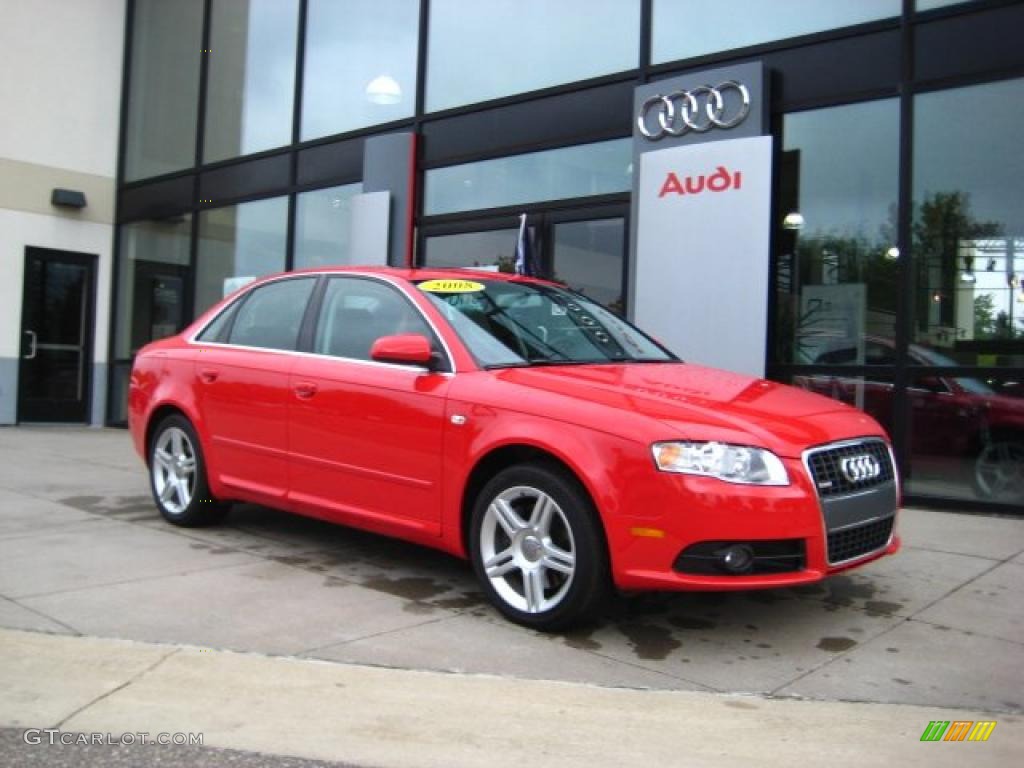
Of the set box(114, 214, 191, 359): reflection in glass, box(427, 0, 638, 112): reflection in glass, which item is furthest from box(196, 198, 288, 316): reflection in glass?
box(427, 0, 638, 112): reflection in glass

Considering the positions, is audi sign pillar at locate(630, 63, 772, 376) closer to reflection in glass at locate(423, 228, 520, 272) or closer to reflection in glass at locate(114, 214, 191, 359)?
reflection in glass at locate(423, 228, 520, 272)

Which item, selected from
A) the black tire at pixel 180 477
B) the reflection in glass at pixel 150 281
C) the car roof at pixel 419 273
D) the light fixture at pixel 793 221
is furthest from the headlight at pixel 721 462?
the reflection in glass at pixel 150 281

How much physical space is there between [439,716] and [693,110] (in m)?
6.25

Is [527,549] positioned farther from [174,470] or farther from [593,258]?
[593,258]

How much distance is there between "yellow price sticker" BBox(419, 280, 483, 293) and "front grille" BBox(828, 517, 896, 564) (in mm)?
2229

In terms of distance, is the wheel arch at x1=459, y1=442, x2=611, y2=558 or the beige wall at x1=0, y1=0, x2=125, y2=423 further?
the beige wall at x1=0, y1=0, x2=125, y2=423

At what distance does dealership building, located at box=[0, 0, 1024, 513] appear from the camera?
7016 millimetres

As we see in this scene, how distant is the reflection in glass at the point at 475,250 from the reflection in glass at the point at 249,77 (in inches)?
125

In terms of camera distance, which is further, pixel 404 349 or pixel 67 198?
pixel 67 198

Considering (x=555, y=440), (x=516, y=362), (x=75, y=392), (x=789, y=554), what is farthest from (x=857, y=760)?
(x=75, y=392)

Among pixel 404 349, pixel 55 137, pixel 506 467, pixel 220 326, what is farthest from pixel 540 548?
pixel 55 137

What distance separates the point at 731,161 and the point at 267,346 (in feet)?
13.8

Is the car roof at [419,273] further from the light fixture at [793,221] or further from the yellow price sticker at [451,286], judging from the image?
the light fixture at [793,221]

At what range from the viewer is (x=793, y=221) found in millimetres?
7812
